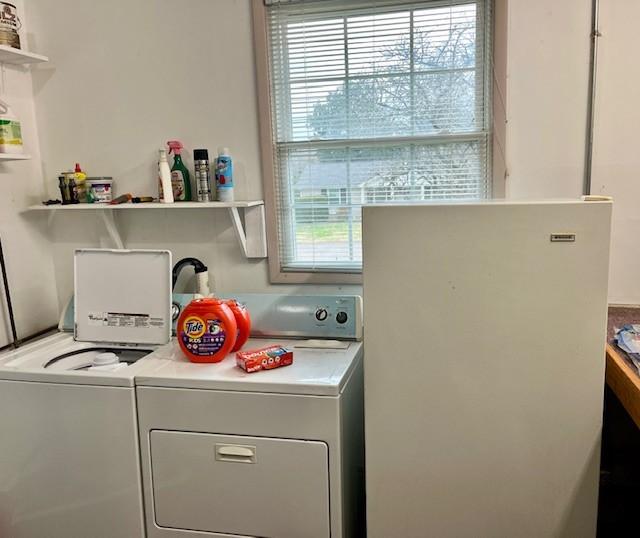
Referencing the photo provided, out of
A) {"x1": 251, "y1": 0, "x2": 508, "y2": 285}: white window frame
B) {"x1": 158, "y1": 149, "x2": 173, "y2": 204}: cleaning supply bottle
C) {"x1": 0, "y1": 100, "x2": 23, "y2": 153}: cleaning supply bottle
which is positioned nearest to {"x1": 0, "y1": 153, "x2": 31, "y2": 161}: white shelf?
{"x1": 0, "y1": 100, "x2": 23, "y2": 153}: cleaning supply bottle

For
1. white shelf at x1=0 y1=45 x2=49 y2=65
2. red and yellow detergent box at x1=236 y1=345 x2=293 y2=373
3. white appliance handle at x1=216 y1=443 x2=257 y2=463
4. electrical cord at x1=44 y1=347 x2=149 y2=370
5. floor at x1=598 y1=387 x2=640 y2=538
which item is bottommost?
floor at x1=598 y1=387 x2=640 y2=538

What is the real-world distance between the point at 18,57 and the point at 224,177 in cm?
99

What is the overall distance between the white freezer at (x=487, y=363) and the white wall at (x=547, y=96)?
2.24 ft

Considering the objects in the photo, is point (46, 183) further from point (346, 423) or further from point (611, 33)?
point (611, 33)

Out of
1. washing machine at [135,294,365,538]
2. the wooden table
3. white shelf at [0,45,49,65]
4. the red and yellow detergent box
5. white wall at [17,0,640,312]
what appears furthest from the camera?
white shelf at [0,45,49,65]

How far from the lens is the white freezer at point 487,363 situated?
1612 millimetres

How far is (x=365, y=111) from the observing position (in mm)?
2326

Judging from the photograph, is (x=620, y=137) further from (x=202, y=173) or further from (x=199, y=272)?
(x=199, y=272)

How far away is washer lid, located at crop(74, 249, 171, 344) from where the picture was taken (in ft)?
7.75

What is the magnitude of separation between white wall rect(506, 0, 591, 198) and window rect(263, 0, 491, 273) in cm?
10

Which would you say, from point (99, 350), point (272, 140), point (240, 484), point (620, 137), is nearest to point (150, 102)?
point (272, 140)

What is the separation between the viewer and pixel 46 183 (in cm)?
269

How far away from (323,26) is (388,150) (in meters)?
0.56

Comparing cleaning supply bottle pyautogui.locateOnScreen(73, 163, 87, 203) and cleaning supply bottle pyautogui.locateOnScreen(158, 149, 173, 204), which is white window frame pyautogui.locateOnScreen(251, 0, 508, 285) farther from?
cleaning supply bottle pyautogui.locateOnScreen(73, 163, 87, 203)
